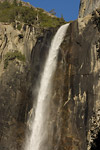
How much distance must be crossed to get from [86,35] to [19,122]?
11664mm

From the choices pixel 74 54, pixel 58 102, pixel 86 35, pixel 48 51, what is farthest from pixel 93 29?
pixel 58 102

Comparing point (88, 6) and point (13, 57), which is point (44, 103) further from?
point (88, 6)

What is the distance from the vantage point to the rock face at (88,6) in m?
35.6

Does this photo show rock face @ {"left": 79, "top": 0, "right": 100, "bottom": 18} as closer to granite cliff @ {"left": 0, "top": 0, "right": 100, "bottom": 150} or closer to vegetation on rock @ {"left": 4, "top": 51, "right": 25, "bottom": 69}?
granite cliff @ {"left": 0, "top": 0, "right": 100, "bottom": 150}

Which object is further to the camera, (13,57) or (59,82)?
(13,57)

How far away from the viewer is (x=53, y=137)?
23.0m

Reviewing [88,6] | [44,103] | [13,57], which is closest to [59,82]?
[44,103]

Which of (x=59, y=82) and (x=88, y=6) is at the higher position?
(x=88, y=6)

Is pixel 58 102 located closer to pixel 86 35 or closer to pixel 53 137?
pixel 53 137

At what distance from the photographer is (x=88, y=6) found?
39344 mm

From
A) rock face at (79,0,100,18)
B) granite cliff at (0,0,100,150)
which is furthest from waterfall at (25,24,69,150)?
rock face at (79,0,100,18)

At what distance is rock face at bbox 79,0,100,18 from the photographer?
117 ft

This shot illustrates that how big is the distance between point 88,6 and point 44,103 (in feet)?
67.6

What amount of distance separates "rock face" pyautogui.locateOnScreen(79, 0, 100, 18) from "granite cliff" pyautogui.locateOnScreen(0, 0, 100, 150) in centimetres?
810
